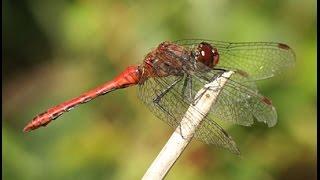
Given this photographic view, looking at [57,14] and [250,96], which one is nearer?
[250,96]

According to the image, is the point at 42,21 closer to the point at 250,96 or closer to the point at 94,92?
the point at 94,92

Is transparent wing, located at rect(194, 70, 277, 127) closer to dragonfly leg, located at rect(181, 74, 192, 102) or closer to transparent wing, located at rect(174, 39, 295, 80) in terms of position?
dragonfly leg, located at rect(181, 74, 192, 102)

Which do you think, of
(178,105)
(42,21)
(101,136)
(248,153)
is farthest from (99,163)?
(42,21)

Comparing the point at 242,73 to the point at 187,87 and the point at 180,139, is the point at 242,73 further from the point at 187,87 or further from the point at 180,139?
the point at 180,139

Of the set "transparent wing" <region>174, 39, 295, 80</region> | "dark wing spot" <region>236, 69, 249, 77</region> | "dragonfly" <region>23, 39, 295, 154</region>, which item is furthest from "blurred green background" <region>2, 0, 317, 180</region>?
"dark wing spot" <region>236, 69, 249, 77</region>

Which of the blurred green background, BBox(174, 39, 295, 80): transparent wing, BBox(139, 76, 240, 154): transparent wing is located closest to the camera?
BBox(139, 76, 240, 154): transparent wing

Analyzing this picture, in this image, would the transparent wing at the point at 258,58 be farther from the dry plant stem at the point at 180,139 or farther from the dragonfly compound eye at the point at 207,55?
the dry plant stem at the point at 180,139

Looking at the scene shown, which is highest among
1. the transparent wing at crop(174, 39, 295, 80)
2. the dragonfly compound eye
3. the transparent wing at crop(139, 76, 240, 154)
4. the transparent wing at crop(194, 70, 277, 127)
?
the transparent wing at crop(174, 39, 295, 80)
